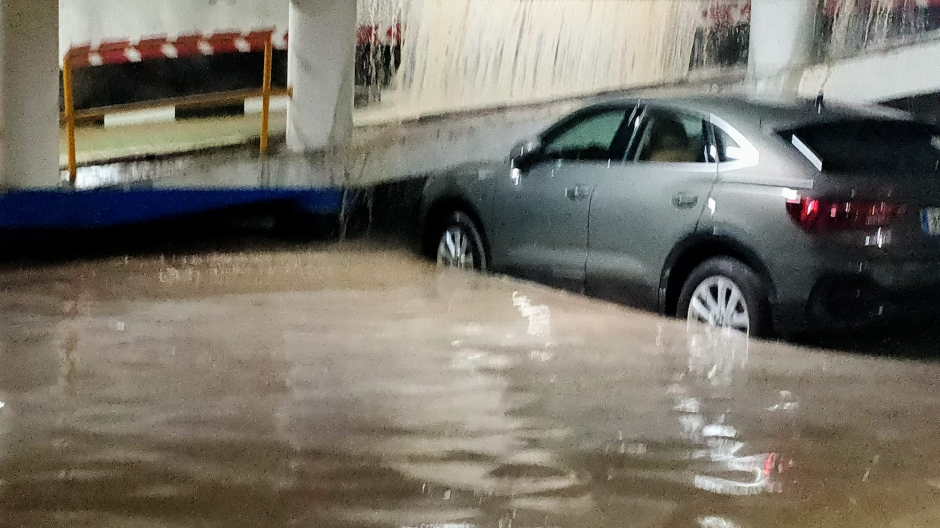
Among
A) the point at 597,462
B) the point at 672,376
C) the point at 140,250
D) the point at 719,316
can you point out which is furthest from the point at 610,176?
the point at 140,250

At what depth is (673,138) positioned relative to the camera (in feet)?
19.5

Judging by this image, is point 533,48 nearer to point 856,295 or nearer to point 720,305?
point 720,305

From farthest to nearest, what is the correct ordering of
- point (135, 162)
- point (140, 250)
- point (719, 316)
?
point (135, 162), point (140, 250), point (719, 316)

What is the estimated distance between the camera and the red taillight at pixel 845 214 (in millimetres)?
5000

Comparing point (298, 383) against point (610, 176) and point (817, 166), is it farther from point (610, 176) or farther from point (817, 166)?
point (817, 166)

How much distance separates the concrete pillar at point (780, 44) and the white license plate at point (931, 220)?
4194 millimetres

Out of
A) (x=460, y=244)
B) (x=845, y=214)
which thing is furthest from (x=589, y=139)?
(x=845, y=214)

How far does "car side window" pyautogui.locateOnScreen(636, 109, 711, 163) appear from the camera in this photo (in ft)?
18.9

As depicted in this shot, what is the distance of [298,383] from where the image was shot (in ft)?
15.6

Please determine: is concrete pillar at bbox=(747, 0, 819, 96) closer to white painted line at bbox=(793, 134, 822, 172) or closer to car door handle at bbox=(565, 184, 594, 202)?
car door handle at bbox=(565, 184, 594, 202)

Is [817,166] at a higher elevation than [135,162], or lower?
higher

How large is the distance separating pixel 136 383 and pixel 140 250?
164 inches

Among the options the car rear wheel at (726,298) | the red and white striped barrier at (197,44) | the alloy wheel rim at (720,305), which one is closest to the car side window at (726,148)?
the car rear wheel at (726,298)

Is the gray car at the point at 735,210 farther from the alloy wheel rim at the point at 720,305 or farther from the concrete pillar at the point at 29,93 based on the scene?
the concrete pillar at the point at 29,93
